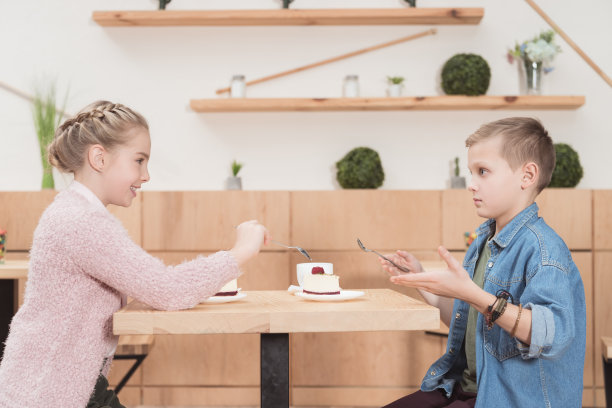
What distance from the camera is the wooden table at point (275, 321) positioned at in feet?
3.88

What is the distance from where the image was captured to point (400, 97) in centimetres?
347

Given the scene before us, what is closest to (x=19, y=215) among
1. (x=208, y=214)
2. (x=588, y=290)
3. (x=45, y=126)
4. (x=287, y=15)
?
(x=45, y=126)

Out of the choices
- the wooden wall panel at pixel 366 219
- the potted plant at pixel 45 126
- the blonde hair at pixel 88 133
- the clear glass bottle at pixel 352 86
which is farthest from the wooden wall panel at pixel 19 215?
the blonde hair at pixel 88 133

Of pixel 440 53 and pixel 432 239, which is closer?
pixel 432 239

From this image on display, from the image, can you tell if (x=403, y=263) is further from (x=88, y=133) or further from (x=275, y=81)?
(x=275, y=81)

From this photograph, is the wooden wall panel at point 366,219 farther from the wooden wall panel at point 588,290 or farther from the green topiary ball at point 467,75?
the wooden wall panel at point 588,290

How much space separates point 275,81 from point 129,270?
2705 millimetres

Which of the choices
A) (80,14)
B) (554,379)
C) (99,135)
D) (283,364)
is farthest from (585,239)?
(80,14)

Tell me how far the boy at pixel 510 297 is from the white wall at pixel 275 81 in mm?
2251

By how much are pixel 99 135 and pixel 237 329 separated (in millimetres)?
585

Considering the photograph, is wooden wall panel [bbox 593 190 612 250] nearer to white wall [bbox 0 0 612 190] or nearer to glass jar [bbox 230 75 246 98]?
white wall [bbox 0 0 612 190]

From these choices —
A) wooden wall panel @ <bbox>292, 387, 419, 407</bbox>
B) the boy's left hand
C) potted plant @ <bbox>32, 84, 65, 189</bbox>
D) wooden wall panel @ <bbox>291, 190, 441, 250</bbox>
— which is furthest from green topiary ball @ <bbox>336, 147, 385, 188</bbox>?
the boy's left hand

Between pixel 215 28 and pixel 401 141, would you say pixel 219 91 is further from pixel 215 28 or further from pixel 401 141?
pixel 401 141

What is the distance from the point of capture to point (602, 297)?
3201 mm
